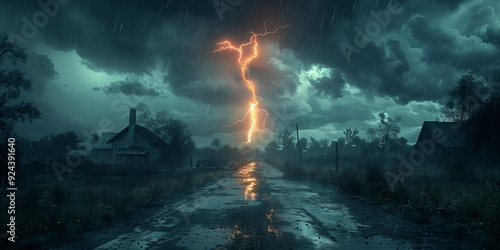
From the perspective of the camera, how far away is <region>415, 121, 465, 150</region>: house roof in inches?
1752

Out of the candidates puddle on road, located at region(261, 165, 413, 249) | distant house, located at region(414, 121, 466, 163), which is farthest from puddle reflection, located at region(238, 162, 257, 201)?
distant house, located at region(414, 121, 466, 163)

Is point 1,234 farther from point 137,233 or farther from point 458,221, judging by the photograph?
point 458,221

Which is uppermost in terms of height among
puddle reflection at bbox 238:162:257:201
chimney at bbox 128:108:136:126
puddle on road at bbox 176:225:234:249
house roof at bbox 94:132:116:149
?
chimney at bbox 128:108:136:126

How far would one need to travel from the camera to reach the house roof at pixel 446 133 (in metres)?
44.5

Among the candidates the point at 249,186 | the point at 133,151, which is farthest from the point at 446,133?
the point at 133,151

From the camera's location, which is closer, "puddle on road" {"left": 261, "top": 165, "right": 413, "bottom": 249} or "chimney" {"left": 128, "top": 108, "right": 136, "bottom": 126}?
"puddle on road" {"left": 261, "top": 165, "right": 413, "bottom": 249}

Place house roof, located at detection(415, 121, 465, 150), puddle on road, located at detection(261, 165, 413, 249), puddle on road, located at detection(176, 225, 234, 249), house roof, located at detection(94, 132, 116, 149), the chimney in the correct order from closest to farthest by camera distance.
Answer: puddle on road, located at detection(176, 225, 234, 249) < puddle on road, located at detection(261, 165, 413, 249) < house roof, located at detection(415, 121, 465, 150) < the chimney < house roof, located at detection(94, 132, 116, 149)

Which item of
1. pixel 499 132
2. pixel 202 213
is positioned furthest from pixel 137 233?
pixel 499 132

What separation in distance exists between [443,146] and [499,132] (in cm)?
1377

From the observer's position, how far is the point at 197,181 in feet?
94.9

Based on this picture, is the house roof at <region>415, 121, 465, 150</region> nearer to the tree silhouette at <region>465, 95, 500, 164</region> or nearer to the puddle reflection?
the tree silhouette at <region>465, 95, 500, 164</region>

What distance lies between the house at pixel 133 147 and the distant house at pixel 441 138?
37833 mm

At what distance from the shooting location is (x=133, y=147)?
49469 mm

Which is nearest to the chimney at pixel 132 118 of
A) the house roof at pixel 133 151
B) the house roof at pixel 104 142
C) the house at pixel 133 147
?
the house at pixel 133 147
